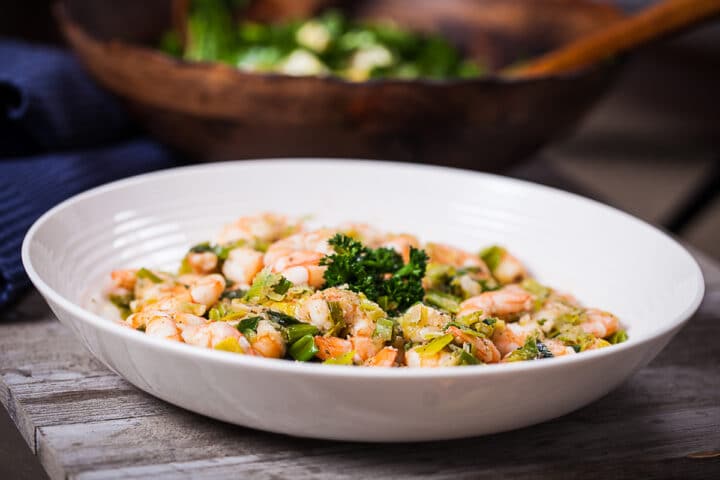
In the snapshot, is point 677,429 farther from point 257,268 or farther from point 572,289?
point 257,268

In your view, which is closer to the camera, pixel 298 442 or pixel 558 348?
pixel 298 442

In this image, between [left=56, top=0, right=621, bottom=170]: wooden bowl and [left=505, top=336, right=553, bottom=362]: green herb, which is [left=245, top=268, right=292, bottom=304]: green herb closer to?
[left=505, top=336, right=553, bottom=362]: green herb

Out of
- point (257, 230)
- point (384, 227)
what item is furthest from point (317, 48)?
point (257, 230)

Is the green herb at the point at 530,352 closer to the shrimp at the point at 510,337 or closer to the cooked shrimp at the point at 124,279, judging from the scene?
the shrimp at the point at 510,337

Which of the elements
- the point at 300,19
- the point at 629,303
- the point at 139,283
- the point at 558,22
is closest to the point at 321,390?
the point at 139,283

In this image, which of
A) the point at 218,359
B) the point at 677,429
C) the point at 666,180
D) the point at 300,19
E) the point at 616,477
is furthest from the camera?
the point at 666,180

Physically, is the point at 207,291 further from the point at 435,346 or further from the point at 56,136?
the point at 56,136
